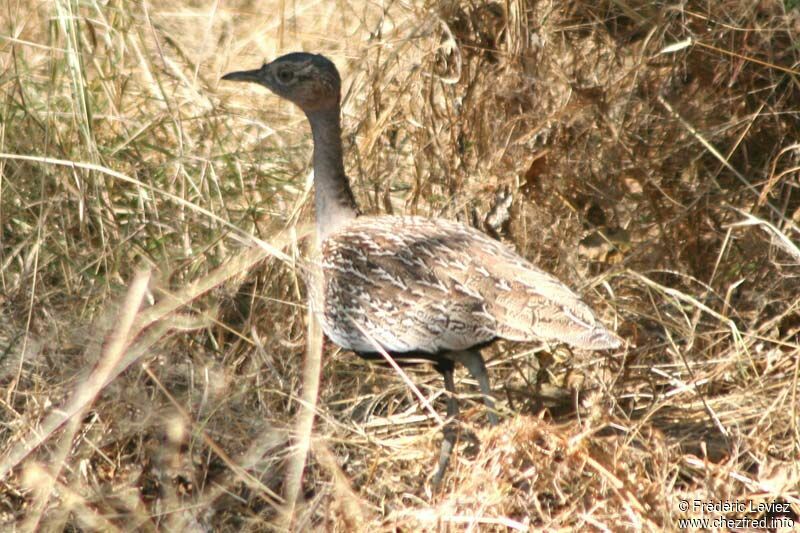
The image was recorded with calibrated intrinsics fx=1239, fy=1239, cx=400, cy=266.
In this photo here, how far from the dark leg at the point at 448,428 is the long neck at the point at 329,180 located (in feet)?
2.16

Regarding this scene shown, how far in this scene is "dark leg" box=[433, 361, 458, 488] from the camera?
3759mm

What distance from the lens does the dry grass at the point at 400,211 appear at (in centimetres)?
377

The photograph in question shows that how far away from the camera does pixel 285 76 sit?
4.34 meters

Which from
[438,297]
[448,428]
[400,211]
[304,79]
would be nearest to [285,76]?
[304,79]

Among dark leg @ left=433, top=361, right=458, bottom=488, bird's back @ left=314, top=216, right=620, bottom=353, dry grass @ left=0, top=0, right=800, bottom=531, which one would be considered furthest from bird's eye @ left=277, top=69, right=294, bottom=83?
dark leg @ left=433, top=361, right=458, bottom=488

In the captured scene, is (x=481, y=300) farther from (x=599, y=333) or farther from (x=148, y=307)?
(x=148, y=307)

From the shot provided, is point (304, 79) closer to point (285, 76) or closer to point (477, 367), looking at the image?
point (285, 76)

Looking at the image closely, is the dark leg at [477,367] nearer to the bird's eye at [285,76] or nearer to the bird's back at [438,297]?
the bird's back at [438,297]

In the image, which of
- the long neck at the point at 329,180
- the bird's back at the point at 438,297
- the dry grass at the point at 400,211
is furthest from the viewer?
the long neck at the point at 329,180

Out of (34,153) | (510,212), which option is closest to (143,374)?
(34,153)

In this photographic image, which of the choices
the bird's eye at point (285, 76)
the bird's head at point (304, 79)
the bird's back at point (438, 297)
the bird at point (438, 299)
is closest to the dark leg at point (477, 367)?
the bird at point (438, 299)

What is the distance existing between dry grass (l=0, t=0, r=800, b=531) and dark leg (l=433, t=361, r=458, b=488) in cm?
8

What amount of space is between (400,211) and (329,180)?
705 mm

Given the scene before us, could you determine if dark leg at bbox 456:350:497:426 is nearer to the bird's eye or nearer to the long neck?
the long neck
